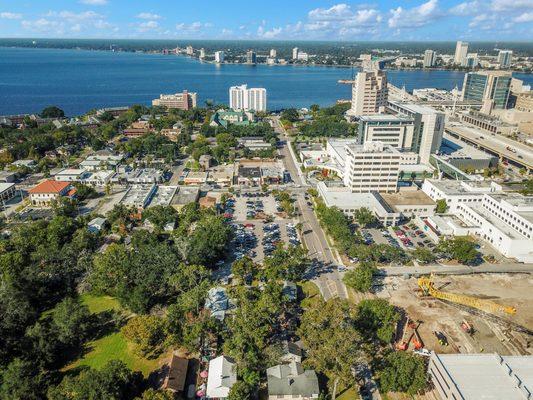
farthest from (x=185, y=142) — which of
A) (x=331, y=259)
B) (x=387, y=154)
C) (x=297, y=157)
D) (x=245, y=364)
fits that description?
(x=245, y=364)

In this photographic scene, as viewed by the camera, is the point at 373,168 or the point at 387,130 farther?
the point at 387,130

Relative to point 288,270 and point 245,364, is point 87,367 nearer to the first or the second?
point 245,364

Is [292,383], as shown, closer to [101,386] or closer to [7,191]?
[101,386]

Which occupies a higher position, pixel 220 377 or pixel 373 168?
pixel 373 168

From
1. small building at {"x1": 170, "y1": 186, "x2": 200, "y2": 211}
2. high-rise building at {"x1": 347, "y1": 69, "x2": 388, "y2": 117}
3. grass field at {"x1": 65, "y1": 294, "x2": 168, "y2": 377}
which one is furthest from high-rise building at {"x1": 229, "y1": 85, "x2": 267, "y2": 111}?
grass field at {"x1": 65, "y1": 294, "x2": 168, "y2": 377}

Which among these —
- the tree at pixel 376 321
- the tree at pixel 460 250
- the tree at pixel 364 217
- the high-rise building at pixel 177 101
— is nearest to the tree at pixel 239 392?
the tree at pixel 376 321

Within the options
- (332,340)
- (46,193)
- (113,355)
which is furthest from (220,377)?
(46,193)

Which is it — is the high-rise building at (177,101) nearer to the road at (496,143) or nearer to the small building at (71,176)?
the small building at (71,176)

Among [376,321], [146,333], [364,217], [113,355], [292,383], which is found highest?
[364,217]
